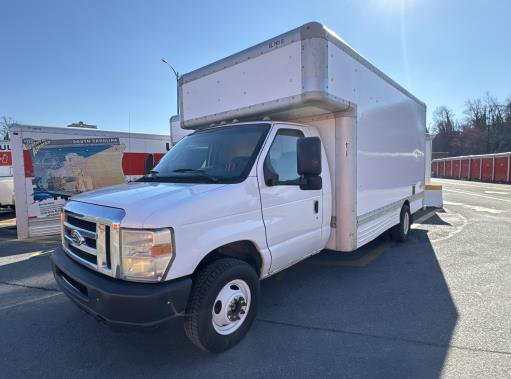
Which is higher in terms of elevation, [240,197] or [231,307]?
[240,197]

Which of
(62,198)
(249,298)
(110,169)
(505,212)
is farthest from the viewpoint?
(505,212)

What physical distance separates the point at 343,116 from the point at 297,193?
4.72 ft

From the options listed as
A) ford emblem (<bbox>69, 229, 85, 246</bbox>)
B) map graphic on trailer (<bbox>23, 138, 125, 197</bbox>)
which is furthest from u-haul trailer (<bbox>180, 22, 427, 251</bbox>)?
map graphic on trailer (<bbox>23, 138, 125, 197</bbox>)

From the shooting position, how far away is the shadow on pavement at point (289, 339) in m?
2.91

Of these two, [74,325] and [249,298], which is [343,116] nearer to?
[249,298]

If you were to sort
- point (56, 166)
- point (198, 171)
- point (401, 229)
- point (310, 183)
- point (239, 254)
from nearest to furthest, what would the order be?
1. point (239, 254)
2. point (198, 171)
3. point (310, 183)
4. point (401, 229)
5. point (56, 166)

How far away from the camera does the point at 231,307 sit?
3199 millimetres

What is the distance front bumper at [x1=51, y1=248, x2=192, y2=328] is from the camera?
8.26 feet

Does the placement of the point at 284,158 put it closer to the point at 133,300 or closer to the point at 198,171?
the point at 198,171

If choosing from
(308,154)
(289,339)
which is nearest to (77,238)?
(289,339)

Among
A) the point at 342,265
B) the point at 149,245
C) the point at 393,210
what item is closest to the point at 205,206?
the point at 149,245

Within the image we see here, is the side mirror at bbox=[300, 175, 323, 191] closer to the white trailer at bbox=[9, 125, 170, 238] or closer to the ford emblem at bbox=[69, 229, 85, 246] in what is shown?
the ford emblem at bbox=[69, 229, 85, 246]

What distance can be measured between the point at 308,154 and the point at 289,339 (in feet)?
6.27

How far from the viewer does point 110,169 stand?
10070mm
